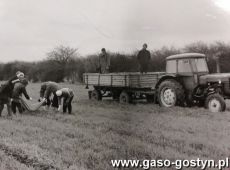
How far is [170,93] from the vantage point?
31.7 ft

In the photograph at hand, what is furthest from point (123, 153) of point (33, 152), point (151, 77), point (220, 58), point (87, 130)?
point (220, 58)

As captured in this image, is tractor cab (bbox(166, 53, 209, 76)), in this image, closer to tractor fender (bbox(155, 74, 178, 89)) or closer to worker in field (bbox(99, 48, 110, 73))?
tractor fender (bbox(155, 74, 178, 89))

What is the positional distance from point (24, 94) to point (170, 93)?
3.37 metres

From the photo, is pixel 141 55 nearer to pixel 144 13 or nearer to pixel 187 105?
pixel 187 105

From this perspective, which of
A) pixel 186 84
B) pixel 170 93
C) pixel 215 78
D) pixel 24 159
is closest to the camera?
pixel 24 159

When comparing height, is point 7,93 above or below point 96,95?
above

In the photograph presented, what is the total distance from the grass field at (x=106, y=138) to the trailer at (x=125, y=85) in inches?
82.0

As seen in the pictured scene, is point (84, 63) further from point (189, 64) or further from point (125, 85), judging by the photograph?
point (189, 64)

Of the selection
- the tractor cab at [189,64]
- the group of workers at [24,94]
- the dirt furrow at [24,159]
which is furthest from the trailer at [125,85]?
the dirt furrow at [24,159]

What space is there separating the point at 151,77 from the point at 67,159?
234 inches

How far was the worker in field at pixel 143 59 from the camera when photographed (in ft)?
34.0

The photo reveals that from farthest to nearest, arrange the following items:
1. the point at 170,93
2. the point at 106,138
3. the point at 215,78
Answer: the point at 170,93 < the point at 215,78 < the point at 106,138

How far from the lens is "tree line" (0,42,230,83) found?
422 inches

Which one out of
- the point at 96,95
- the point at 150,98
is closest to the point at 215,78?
the point at 150,98
